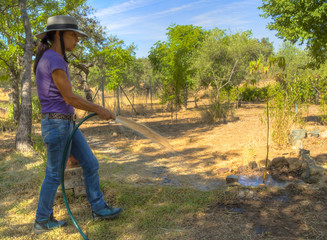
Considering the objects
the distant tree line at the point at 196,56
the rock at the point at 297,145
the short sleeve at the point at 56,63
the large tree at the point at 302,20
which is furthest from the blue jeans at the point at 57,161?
the large tree at the point at 302,20

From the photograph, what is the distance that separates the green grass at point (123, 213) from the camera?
2637 millimetres

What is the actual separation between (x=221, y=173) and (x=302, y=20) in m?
6.27

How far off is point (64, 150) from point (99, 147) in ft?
17.5

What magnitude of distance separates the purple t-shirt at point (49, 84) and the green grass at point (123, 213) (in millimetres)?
1191

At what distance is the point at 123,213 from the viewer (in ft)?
9.93

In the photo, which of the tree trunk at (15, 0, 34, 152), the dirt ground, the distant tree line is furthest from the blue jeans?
the tree trunk at (15, 0, 34, 152)

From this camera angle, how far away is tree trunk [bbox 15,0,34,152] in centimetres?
620

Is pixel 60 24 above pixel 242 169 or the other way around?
above

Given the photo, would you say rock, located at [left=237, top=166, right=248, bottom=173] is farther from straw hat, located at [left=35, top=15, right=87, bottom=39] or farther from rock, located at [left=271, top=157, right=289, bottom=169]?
straw hat, located at [left=35, top=15, right=87, bottom=39]

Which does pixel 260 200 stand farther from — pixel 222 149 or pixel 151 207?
pixel 222 149

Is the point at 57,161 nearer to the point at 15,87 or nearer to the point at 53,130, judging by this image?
the point at 53,130

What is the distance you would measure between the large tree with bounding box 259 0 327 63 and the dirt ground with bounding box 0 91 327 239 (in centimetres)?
353

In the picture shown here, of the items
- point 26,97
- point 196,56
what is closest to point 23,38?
point 26,97

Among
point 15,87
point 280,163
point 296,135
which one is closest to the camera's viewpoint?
point 280,163
